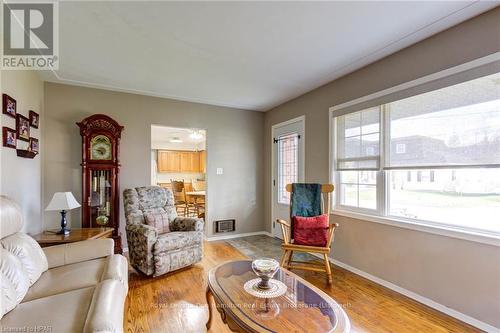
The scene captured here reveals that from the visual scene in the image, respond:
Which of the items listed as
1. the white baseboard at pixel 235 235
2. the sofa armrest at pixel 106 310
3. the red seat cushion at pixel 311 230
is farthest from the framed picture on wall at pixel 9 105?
the white baseboard at pixel 235 235

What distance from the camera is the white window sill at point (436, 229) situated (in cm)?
185


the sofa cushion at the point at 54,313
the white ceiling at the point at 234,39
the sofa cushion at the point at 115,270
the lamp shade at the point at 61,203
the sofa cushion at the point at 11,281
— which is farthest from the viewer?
the lamp shade at the point at 61,203

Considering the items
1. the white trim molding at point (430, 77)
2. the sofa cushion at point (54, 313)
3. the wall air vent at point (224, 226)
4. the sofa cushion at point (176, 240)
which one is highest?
the white trim molding at point (430, 77)

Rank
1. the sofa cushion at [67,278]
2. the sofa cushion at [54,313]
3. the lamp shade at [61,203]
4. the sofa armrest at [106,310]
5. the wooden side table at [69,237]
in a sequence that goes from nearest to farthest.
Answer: the sofa armrest at [106,310] < the sofa cushion at [54,313] < the sofa cushion at [67,278] < the wooden side table at [69,237] < the lamp shade at [61,203]

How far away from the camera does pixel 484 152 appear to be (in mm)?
1897

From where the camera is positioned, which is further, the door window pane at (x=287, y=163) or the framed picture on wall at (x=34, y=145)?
the door window pane at (x=287, y=163)

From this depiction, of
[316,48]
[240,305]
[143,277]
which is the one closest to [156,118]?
[143,277]

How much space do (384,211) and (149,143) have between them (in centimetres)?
338

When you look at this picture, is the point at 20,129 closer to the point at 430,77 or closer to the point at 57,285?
the point at 57,285

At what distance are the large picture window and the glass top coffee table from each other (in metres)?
1.50

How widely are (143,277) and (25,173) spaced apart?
1698mm

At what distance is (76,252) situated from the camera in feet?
6.75

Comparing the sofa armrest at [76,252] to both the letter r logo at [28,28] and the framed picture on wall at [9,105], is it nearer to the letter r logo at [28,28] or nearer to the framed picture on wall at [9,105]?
the framed picture on wall at [9,105]

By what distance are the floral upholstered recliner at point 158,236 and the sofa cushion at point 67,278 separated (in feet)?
2.20
